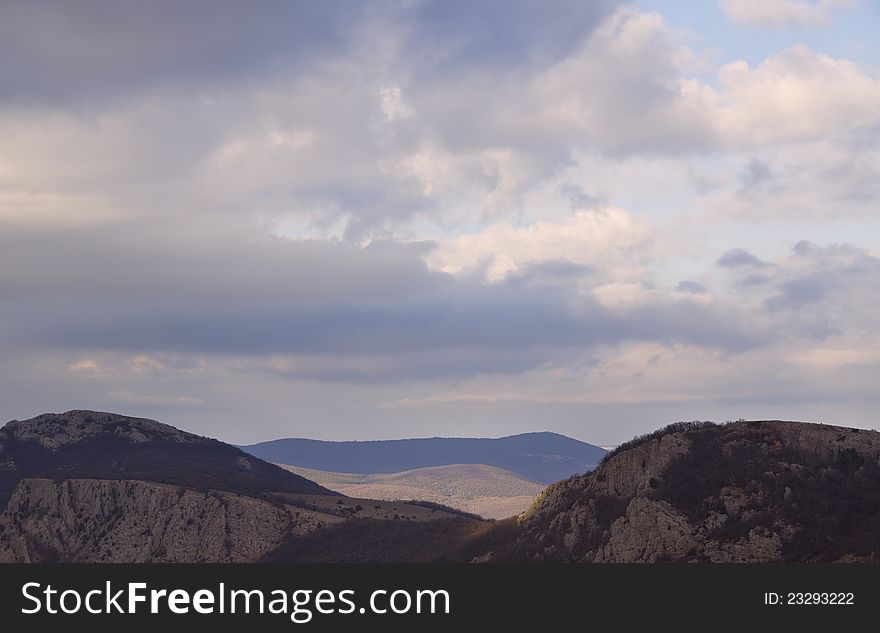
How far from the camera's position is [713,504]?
82062mm

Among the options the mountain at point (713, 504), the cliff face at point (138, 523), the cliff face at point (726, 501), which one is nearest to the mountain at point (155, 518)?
the cliff face at point (138, 523)

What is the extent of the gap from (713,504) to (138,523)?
3711 inches

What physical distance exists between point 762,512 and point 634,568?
30.0 meters

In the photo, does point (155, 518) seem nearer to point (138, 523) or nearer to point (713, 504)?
point (138, 523)

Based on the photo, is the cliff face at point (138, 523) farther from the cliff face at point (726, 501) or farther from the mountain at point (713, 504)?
the cliff face at point (726, 501)

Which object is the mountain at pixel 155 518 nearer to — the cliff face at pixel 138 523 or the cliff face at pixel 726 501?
the cliff face at pixel 138 523

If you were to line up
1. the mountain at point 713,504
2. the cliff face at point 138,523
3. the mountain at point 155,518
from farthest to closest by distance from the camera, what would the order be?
the mountain at point 155,518, the cliff face at point 138,523, the mountain at point 713,504

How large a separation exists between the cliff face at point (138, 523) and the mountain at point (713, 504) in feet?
134

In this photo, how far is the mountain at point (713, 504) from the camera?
7481 centimetres

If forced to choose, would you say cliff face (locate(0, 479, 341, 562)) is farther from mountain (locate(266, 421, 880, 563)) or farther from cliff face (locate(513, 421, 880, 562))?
cliff face (locate(513, 421, 880, 562))

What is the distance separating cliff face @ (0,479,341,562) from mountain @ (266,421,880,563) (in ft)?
134

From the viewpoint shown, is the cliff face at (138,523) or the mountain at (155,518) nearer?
the cliff face at (138,523)

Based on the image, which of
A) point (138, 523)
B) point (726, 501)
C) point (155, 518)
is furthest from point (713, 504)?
point (138, 523)

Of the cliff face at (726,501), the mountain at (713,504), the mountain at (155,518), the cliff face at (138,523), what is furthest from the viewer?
the mountain at (155,518)
